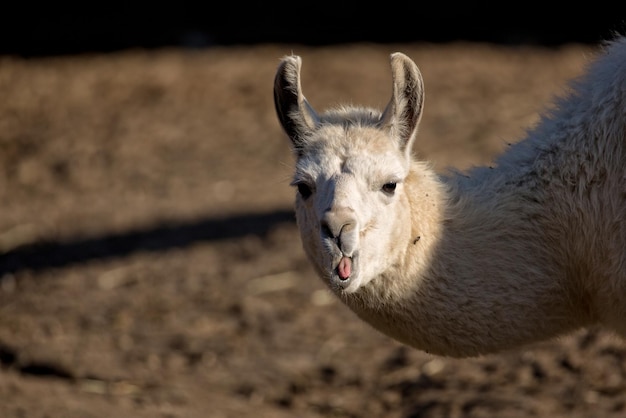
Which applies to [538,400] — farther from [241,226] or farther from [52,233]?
[52,233]

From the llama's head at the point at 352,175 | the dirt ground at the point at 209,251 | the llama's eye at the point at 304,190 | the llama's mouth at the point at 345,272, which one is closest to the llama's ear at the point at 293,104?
the llama's head at the point at 352,175

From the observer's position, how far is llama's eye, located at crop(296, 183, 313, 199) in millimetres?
4348

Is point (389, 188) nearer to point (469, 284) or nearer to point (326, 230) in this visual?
point (326, 230)

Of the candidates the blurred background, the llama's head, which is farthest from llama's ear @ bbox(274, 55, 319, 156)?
the blurred background

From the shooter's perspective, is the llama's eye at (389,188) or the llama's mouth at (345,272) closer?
the llama's mouth at (345,272)

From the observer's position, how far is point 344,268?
407 centimetres

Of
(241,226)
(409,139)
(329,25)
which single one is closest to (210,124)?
(241,226)

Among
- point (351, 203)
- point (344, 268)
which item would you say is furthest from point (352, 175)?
point (344, 268)

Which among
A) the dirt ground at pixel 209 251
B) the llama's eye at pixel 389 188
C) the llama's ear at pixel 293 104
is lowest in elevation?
the dirt ground at pixel 209 251

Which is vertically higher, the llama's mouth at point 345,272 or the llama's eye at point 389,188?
the llama's eye at point 389,188

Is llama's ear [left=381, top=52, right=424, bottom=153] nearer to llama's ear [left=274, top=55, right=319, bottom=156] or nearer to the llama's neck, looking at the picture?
the llama's neck

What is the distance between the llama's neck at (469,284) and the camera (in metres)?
4.40

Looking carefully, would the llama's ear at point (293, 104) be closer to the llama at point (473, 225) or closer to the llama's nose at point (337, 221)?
the llama at point (473, 225)

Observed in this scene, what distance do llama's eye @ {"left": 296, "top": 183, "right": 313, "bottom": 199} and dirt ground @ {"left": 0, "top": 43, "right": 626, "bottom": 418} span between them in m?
1.29
